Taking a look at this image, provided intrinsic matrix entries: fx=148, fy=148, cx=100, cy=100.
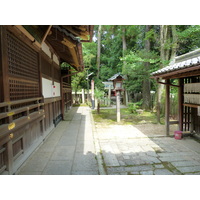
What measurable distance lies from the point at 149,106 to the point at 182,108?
25.0 ft

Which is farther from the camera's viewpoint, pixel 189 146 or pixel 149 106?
pixel 149 106

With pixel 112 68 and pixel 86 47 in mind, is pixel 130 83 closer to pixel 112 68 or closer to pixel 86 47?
pixel 112 68

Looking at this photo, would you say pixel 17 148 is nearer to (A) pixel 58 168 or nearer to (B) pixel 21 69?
(A) pixel 58 168

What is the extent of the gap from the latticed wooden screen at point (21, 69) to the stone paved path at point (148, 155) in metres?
2.79

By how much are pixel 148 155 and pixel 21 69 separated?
13.6ft

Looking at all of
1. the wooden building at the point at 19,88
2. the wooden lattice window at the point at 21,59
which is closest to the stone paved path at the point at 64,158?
the wooden building at the point at 19,88

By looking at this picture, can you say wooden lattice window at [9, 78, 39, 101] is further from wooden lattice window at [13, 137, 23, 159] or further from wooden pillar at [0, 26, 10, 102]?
wooden lattice window at [13, 137, 23, 159]

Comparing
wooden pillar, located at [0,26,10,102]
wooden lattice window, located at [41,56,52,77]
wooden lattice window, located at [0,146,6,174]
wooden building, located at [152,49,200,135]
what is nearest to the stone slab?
wooden lattice window, located at [0,146,6,174]

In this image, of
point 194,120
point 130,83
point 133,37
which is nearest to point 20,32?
point 194,120

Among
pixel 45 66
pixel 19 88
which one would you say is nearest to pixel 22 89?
pixel 19 88

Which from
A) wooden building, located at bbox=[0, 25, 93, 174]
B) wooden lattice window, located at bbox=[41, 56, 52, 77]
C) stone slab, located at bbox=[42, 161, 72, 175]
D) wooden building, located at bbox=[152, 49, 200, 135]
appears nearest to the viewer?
wooden building, located at bbox=[0, 25, 93, 174]

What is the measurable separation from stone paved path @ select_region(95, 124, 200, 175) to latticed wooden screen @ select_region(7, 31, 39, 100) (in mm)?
2786

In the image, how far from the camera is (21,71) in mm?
3750

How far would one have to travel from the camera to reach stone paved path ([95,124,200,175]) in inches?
137
